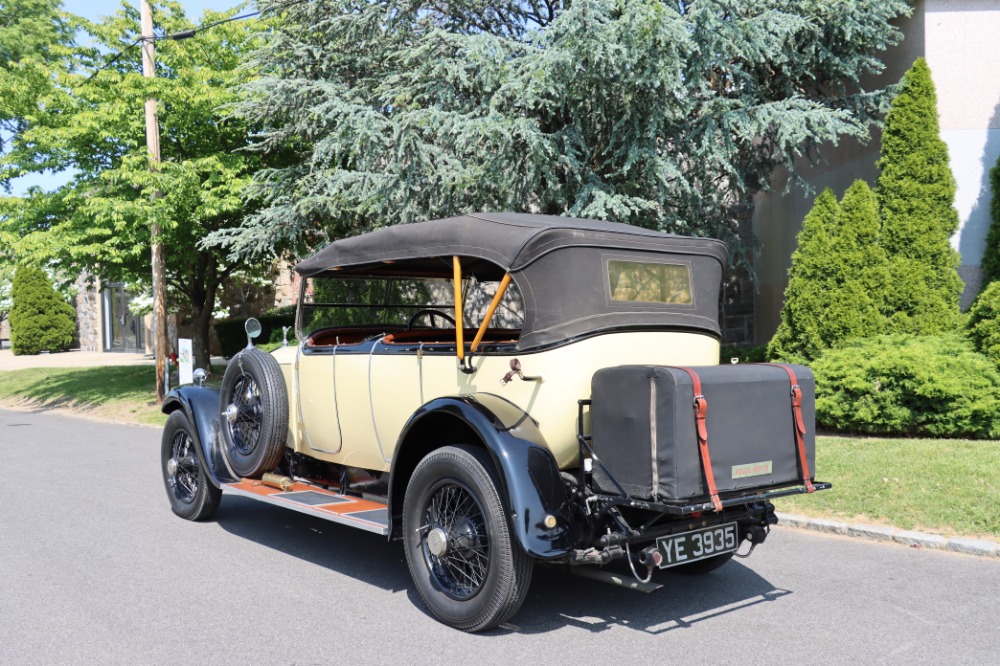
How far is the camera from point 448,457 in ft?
14.7

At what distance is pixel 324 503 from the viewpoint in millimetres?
5500

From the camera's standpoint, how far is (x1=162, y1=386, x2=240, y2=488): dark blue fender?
21.6 feet

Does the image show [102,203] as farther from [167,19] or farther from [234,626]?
[234,626]

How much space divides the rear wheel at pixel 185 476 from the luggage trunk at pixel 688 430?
3982 millimetres

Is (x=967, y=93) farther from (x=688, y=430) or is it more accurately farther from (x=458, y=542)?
(x=458, y=542)

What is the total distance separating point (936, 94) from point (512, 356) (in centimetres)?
855

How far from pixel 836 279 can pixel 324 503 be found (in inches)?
286

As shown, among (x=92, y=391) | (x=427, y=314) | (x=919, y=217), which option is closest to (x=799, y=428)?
(x=427, y=314)

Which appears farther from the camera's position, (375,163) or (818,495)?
(375,163)

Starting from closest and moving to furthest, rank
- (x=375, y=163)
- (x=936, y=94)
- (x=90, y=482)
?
1. (x=90, y=482)
2. (x=936, y=94)
3. (x=375, y=163)

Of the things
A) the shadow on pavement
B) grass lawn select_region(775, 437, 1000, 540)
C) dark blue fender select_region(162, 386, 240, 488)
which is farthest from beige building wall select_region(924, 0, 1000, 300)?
dark blue fender select_region(162, 386, 240, 488)

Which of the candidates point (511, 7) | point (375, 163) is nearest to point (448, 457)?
point (375, 163)

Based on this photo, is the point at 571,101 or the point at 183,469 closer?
the point at 183,469

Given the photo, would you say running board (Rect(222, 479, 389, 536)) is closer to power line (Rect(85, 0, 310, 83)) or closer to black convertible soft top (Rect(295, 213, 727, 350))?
black convertible soft top (Rect(295, 213, 727, 350))
